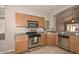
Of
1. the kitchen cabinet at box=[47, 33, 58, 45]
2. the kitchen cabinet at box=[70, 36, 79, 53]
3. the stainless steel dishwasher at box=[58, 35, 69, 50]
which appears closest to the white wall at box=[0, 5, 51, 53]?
the kitchen cabinet at box=[47, 33, 58, 45]

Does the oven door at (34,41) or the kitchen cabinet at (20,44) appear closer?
the kitchen cabinet at (20,44)

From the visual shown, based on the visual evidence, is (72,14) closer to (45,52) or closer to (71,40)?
(71,40)

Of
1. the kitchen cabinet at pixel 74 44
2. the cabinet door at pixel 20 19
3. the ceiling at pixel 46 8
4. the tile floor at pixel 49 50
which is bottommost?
the tile floor at pixel 49 50

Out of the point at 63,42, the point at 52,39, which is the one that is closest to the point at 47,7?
the point at 52,39

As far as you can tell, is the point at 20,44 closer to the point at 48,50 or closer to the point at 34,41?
the point at 34,41

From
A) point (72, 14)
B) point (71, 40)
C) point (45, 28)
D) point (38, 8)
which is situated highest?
point (38, 8)

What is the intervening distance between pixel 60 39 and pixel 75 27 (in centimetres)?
35

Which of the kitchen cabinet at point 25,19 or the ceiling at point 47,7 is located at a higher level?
the ceiling at point 47,7

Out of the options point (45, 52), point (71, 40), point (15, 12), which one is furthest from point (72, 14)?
point (15, 12)

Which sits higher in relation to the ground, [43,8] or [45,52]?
[43,8]

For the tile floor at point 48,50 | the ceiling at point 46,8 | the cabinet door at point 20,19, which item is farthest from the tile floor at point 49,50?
the ceiling at point 46,8

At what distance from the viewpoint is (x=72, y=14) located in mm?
1797

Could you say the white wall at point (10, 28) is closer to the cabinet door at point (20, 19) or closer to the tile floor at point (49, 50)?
the cabinet door at point (20, 19)

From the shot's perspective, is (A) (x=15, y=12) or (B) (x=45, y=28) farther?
(B) (x=45, y=28)
